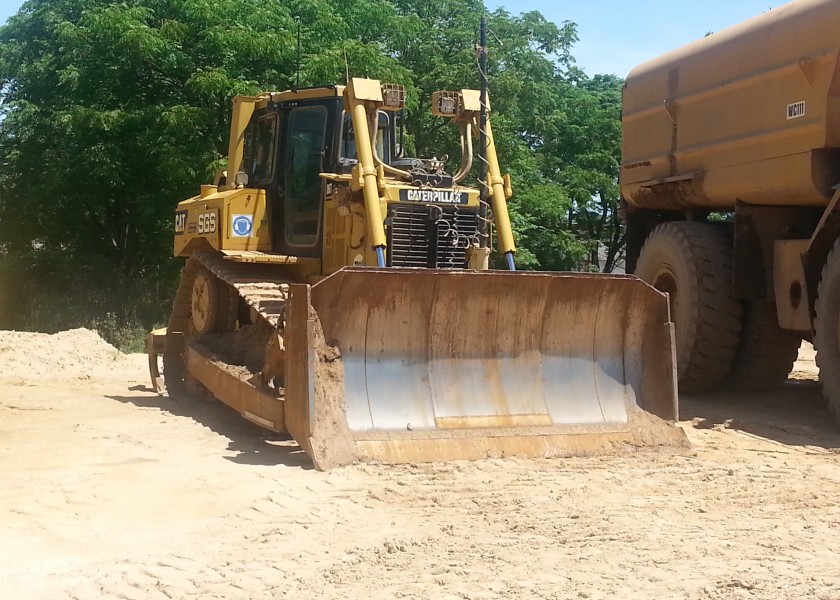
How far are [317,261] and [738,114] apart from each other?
12.7ft

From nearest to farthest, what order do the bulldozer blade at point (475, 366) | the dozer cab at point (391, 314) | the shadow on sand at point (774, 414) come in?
1. the bulldozer blade at point (475, 366)
2. the dozer cab at point (391, 314)
3. the shadow on sand at point (774, 414)

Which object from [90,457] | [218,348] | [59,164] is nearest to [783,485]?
[90,457]

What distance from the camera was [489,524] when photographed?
16.5 feet

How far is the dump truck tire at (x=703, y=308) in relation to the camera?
387 inches

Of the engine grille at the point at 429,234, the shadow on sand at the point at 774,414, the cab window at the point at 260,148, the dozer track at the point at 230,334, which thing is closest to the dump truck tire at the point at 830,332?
the shadow on sand at the point at 774,414

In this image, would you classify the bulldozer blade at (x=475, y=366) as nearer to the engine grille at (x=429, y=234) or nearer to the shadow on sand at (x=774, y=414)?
the shadow on sand at (x=774, y=414)

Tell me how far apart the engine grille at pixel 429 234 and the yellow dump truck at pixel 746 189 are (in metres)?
2.52

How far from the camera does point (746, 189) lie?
933 centimetres

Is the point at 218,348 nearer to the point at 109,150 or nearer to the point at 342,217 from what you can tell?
the point at 342,217

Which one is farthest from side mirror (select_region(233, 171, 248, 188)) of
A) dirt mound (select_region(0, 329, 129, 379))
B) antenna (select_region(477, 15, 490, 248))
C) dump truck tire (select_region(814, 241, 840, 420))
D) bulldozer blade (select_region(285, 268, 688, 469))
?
dump truck tire (select_region(814, 241, 840, 420))

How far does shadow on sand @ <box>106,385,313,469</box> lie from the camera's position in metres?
6.57

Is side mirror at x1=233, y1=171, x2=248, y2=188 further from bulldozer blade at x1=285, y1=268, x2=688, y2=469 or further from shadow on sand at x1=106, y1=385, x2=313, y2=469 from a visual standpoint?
bulldozer blade at x1=285, y1=268, x2=688, y2=469

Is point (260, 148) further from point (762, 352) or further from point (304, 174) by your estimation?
point (762, 352)

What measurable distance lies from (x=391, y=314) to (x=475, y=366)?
0.67m
